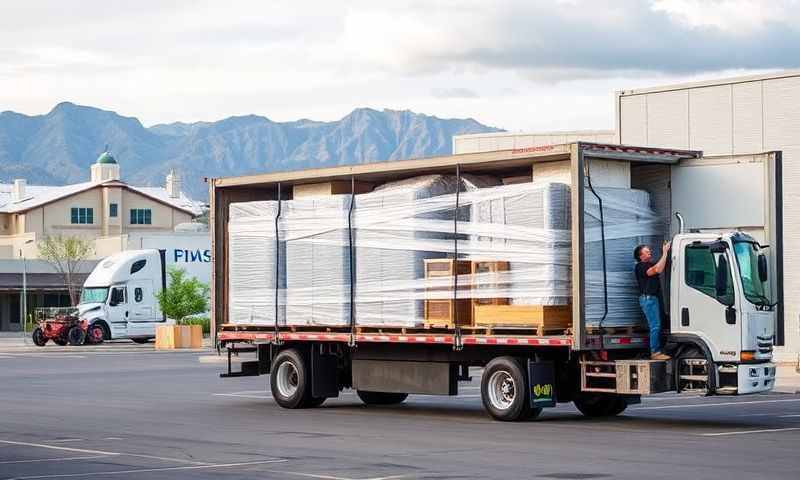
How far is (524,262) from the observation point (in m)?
20.7

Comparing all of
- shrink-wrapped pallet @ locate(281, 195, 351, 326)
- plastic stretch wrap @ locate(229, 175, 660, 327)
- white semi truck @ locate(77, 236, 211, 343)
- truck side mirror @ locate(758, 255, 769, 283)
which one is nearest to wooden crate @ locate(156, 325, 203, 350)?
white semi truck @ locate(77, 236, 211, 343)

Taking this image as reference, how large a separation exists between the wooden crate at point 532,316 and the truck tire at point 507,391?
553 mm

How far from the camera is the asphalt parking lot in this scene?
1539cm

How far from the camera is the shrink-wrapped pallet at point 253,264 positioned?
24500mm

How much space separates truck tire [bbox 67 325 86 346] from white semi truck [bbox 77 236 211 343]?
26.6 inches

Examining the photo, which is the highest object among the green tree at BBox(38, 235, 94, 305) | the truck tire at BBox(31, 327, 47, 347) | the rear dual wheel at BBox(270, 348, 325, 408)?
the green tree at BBox(38, 235, 94, 305)

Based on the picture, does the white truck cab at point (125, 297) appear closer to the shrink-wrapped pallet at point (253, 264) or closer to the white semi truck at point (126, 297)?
the white semi truck at point (126, 297)

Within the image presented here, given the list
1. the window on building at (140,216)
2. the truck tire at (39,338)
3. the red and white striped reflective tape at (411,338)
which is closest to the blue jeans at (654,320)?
the red and white striped reflective tape at (411,338)

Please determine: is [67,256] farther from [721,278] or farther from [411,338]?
[721,278]

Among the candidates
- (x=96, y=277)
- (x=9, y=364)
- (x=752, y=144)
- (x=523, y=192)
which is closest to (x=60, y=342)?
(x=96, y=277)

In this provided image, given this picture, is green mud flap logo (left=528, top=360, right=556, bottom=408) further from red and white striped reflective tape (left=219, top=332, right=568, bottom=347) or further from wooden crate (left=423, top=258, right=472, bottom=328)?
wooden crate (left=423, top=258, right=472, bottom=328)

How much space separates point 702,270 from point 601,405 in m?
3.03

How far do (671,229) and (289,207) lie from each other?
6.37 metres

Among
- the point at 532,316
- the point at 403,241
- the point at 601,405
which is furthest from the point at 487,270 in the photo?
the point at 601,405
